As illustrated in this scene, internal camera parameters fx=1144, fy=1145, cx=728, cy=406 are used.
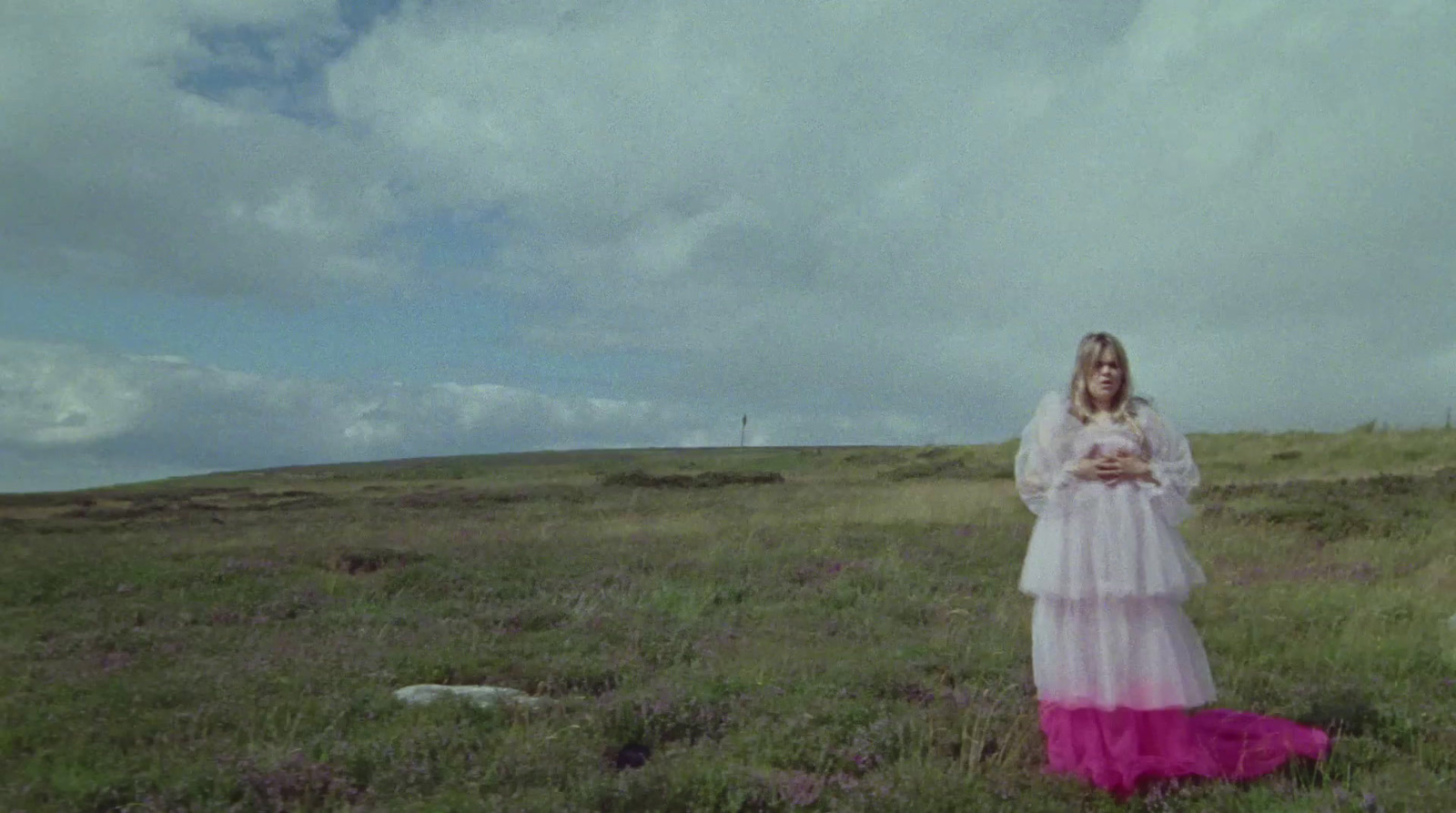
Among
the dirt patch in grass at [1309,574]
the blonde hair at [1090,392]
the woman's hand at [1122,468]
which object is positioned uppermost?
the blonde hair at [1090,392]

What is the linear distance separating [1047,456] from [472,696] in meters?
4.72

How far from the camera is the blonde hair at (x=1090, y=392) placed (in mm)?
7648

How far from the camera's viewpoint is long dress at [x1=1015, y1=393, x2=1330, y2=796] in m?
7.26

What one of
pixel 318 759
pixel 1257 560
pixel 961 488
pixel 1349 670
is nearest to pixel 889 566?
pixel 1257 560

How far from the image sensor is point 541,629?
1270 cm

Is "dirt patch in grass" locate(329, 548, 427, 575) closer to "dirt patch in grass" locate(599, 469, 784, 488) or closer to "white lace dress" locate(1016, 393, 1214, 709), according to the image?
"white lace dress" locate(1016, 393, 1214, 709)

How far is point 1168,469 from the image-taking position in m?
7.54

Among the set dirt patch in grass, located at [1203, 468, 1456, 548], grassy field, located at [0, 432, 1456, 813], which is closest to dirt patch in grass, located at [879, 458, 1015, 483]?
dirt patch in grass, located at [1203, 468, 1456, 548]

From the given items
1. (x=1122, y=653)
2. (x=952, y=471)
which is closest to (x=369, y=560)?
(x=1122, y=653)

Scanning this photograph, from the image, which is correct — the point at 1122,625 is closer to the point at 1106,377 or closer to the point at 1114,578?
the point at 1114,578

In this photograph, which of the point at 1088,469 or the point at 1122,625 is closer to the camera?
the point at 1122,625

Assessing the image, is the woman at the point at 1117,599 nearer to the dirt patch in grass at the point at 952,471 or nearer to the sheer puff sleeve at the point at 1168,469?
the sheer puff sleeve at the point at 1168,469

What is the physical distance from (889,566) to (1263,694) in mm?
7409

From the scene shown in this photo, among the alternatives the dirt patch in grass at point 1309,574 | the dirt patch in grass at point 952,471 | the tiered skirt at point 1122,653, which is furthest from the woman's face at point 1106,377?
the dirt patch in grass at point 952,471
